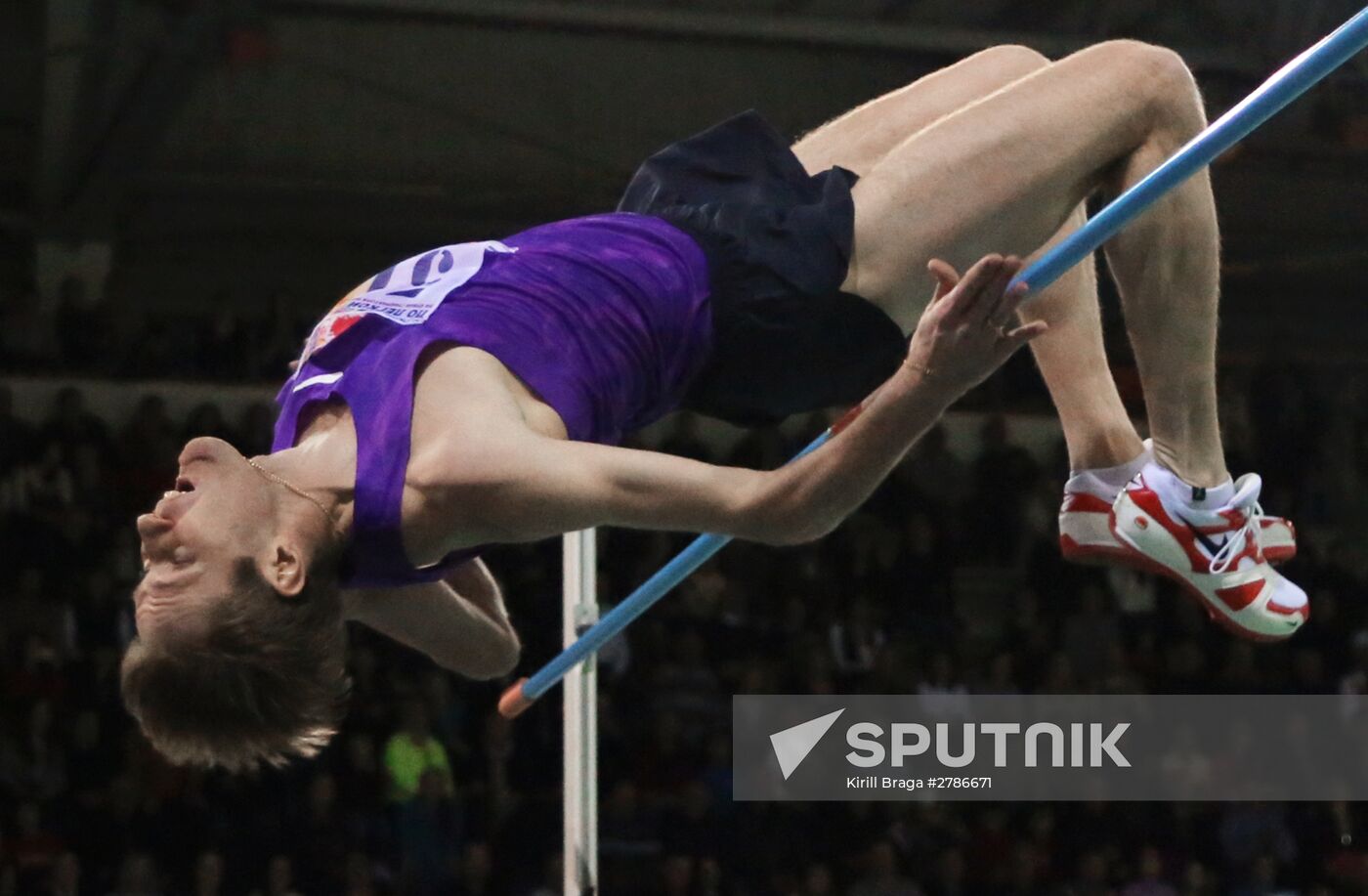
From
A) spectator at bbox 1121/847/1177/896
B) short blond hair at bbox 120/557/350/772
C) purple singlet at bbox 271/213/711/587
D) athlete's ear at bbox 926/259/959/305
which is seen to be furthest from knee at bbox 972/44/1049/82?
spectator at bbox 1121/847/1177/896

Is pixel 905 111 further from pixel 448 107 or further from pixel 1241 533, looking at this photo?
pixel 448 107

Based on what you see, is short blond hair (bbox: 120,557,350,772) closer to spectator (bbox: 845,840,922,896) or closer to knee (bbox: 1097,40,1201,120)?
knee (bbox: 1097,40,1201,120)

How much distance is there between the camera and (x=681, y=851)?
6.58 meters

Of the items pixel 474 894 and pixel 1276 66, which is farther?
pixel 1276 66

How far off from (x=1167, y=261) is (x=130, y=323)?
6.29 metres

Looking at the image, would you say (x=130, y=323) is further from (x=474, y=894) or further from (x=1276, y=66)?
(x=1276, y=66)

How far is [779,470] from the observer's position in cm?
206

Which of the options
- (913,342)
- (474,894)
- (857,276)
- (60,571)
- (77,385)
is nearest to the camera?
(913,342)

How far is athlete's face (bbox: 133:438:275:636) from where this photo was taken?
2256 millimetres

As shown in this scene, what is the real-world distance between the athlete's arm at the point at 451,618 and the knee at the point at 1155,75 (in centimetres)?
112

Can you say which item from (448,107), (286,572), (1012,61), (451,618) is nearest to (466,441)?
(286,572)

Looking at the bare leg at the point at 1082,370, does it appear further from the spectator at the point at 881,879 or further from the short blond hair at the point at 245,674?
the spectator at the point at 881,879

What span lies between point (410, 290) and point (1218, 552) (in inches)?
46.8

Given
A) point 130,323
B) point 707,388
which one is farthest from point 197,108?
point 707,388
